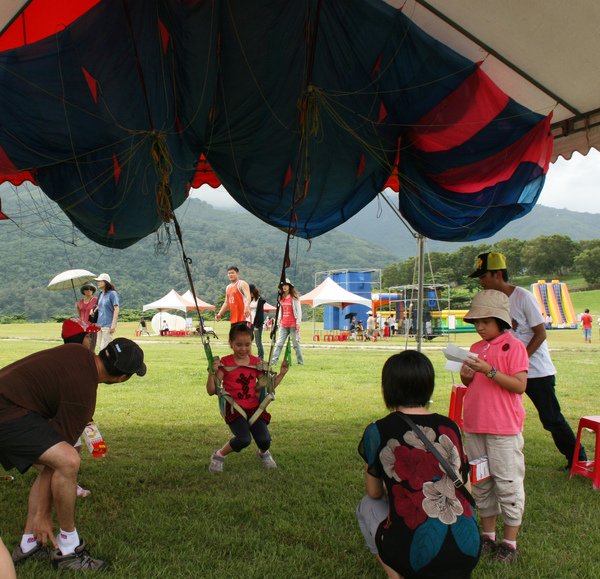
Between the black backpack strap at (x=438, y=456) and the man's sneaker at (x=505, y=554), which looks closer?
the black backpack strap at (x=438, y=456)

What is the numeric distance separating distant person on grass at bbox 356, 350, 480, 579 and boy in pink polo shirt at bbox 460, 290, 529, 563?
0.71 metres

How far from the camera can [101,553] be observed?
2.90 meters

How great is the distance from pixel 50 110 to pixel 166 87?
2.85ft

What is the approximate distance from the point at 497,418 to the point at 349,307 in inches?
954

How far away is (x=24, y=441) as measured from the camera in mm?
2568

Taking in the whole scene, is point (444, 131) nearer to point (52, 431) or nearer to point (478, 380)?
point (478, 380)

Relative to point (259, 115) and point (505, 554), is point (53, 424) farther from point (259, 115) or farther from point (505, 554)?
point (259, 115)

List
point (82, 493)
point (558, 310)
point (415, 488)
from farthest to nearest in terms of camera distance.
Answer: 1. point (558, 310)
2. point (82, 493)
3. point (415, 488)

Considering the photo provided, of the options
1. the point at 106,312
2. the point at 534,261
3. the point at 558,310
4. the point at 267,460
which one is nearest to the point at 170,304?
the point at 106,312

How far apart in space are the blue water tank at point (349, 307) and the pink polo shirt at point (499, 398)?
22991 millimetres

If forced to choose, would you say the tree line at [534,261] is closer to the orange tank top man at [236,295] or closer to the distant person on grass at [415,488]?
the orange tank top man at [236,295]

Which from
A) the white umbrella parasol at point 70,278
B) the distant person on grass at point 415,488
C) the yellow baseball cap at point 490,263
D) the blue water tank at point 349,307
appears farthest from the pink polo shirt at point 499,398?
the blue water tank at point 349,307

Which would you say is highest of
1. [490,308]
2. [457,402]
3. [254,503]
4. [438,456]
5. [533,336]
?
[490,308]

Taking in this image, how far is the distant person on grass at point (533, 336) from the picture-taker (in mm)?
3898
